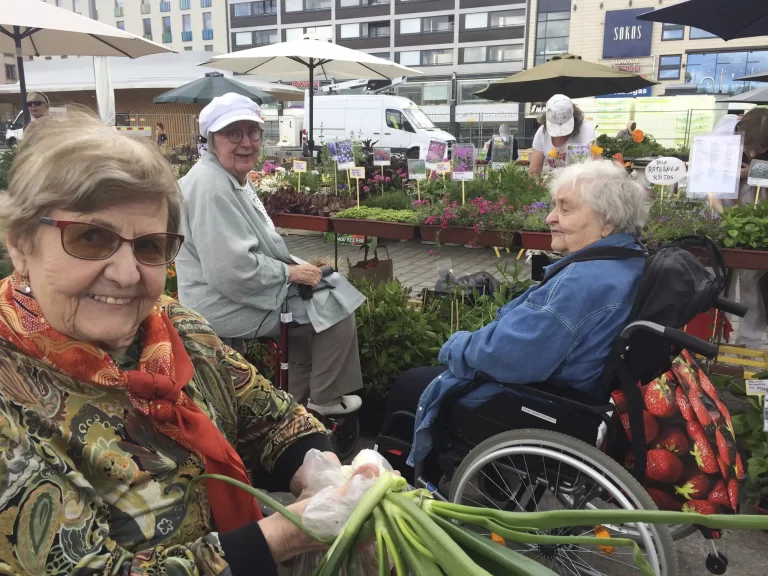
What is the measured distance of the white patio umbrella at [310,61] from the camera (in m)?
8.34

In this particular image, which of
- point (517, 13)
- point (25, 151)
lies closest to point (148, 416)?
point (25, 151)

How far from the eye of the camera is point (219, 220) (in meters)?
2.67

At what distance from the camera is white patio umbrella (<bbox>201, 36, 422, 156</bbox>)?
8.34 m

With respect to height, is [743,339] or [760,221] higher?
[760,221]

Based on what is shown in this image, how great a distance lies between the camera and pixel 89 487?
1.05 m

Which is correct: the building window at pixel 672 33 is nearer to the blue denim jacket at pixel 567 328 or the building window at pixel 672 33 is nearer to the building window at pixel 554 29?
the building window at pixel 554 29

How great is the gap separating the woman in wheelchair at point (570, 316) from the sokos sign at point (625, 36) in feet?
115

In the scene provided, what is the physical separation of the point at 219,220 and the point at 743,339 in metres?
3.71

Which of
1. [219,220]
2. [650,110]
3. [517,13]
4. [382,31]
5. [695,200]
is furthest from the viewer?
[382,31]

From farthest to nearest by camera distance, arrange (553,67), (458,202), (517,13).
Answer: (517,13) → (553,67) → (458,202)

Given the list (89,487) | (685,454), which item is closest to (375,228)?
(685,454)

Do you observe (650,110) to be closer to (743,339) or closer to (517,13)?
(743,339)

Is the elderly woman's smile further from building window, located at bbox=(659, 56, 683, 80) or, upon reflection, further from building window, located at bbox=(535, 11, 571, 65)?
building window, located at bbox=(535, 11, 571, 65)

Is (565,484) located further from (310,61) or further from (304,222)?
(310,61)
